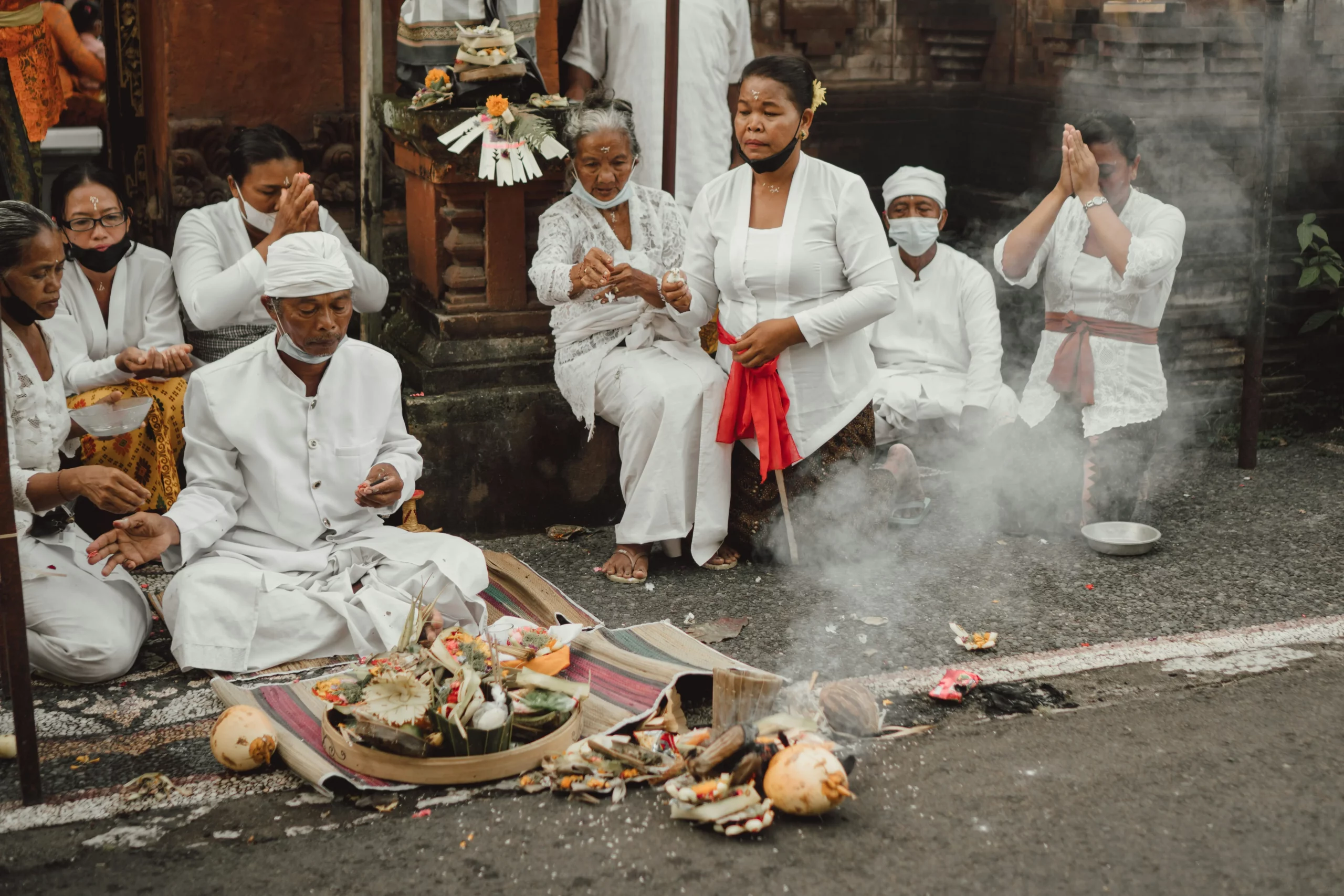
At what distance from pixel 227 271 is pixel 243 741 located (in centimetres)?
232

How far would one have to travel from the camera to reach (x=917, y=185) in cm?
669

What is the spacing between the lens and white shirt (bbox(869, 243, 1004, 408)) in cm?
673

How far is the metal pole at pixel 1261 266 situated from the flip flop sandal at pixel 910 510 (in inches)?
73.1

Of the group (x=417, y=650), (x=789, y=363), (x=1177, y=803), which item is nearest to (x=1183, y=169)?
(x=789, y=363)

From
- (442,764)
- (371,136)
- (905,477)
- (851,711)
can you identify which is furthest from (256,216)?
(851,711)

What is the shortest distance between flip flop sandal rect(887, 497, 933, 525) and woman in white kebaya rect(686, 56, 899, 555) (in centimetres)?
38

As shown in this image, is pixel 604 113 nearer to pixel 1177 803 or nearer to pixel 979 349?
pixel 979 349

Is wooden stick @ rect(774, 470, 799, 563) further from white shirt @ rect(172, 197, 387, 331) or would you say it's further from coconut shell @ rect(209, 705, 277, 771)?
coconut shell @ rect(209, 705, 277, 771)

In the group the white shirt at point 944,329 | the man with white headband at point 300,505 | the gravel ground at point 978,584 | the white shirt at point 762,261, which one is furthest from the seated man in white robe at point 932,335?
the man with white headband at point 300,505

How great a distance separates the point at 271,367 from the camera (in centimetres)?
505

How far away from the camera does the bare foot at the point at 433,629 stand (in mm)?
4742

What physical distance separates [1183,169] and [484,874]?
234 inches

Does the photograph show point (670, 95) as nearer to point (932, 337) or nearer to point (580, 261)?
point (580, 261)

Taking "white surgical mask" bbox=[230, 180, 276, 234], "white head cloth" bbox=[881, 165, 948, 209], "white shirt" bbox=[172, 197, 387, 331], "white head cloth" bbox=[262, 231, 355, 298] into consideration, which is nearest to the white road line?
"white head cloth" bbox=[262, 231, 355, 298]
